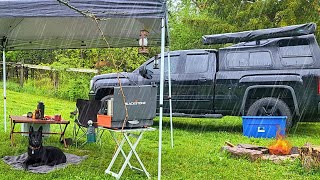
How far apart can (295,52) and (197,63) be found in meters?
2.05

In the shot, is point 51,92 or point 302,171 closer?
point 302,171

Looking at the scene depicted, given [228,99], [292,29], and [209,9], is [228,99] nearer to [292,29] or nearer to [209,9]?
[292,29]

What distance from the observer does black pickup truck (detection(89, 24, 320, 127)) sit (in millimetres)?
8227

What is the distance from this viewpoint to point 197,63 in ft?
30.7

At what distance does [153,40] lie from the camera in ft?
24.5

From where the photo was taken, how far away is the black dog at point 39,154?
5437mm

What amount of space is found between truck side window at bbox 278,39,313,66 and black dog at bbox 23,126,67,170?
198 inches

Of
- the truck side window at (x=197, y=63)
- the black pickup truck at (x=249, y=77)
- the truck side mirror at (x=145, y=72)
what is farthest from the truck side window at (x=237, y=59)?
the truck side mirror at (x=145, y=72)

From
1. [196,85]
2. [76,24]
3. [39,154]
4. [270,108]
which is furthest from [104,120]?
[270,108]

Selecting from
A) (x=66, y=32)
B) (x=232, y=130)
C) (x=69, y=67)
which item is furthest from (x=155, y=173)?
(x=69, y=67)

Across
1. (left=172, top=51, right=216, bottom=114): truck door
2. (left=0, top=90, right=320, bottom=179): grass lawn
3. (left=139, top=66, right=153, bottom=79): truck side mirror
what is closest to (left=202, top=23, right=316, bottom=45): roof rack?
(left=172, top=51, right=216, bottom=114): truck door

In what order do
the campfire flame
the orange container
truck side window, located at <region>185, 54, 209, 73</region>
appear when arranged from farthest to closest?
truck side window, located at <region>185, 54, 209, 73</region> → the campfire flame → the orange container

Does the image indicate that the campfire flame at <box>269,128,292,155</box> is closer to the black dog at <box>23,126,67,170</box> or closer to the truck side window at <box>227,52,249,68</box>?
the truck side window at <box>227,52,249,68</box>

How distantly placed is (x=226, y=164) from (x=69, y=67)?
10.9 meters
